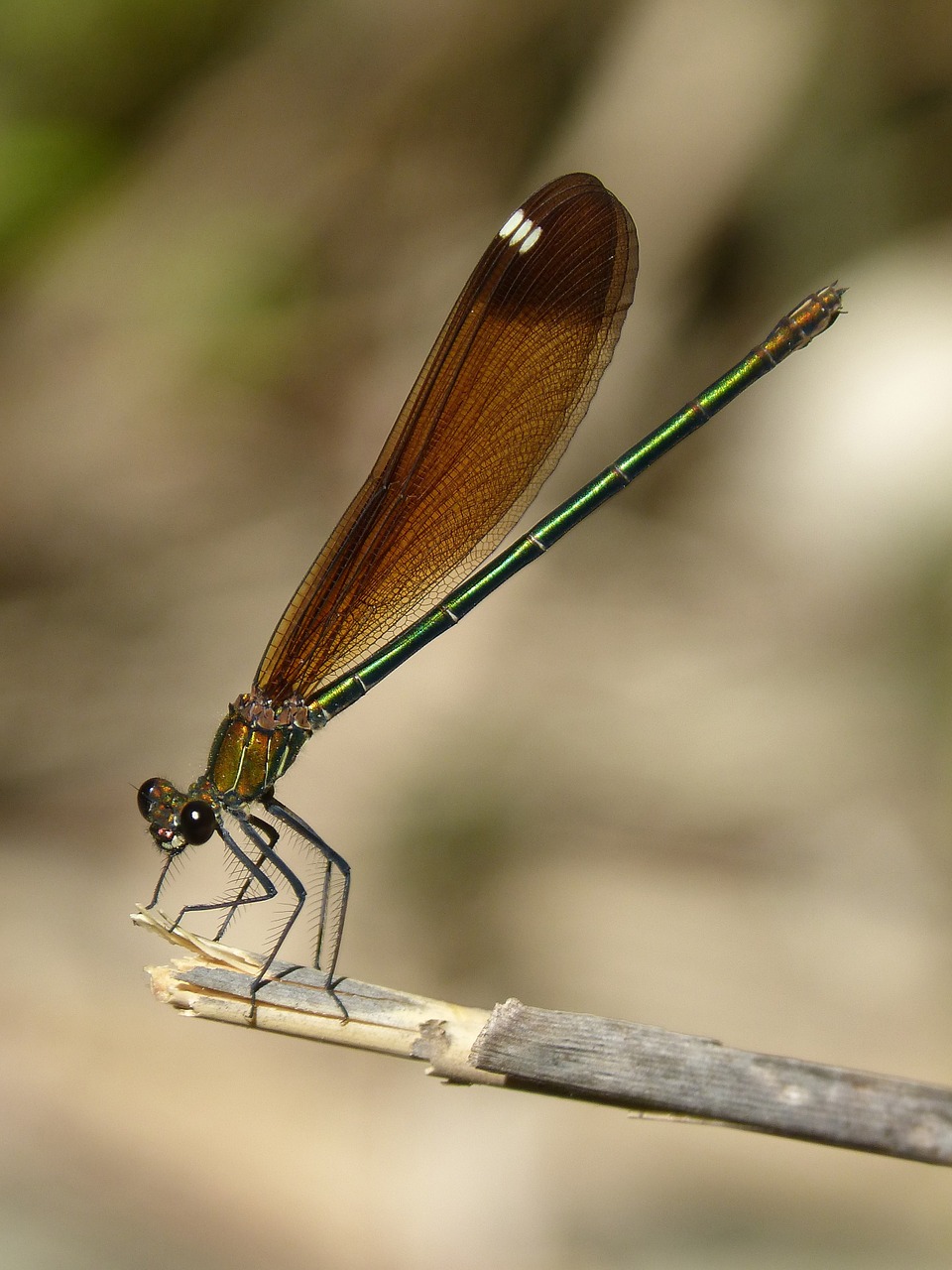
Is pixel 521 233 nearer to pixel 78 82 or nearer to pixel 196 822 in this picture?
pixel 196 822

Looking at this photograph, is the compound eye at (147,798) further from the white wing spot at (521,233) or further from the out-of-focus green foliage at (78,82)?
the out-of-focus green foliage at (78,82)

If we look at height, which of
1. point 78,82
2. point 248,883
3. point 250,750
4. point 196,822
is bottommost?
point 248,883

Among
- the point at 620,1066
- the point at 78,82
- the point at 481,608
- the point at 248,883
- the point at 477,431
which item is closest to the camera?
the point at 620,1066

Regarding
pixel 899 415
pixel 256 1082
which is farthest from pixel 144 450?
pixel 899 415

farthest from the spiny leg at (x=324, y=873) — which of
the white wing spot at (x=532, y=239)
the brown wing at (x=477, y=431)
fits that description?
the white wing spot at (x=532, y=239)

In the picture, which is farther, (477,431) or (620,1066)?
(477,431)

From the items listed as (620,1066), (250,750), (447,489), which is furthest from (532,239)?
(620,1066)

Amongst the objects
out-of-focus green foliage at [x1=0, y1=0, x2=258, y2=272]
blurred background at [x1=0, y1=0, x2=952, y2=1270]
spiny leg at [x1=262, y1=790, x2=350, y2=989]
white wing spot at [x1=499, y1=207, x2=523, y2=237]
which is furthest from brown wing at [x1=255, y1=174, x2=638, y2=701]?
out-of-focus green foliage at [x1=0, y1=0, x2=258, y2=272]
